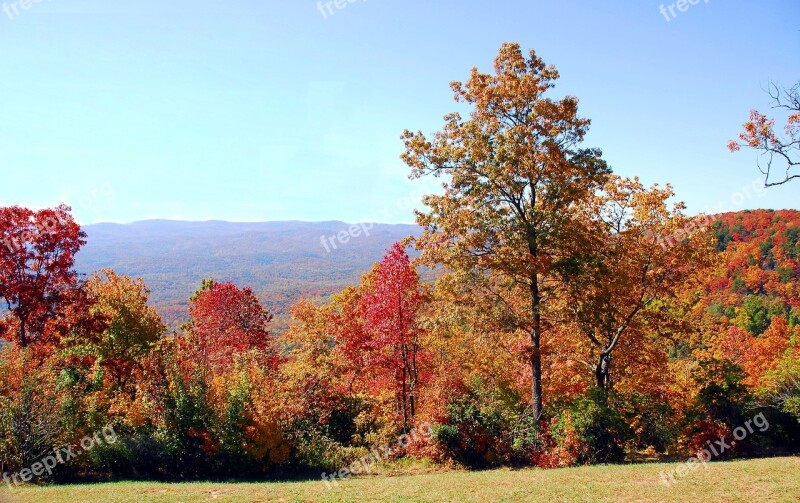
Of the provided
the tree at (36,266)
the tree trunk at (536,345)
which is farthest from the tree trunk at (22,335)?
the tree trunk at (536,345)

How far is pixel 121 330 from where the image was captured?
26.3 metres

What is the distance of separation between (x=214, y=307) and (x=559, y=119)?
29.8 m

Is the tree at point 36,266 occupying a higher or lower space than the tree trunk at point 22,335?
higher

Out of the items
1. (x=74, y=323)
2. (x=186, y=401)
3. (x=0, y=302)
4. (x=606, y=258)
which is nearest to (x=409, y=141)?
(x=606, y=258)

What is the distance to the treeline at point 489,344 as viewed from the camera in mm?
18297

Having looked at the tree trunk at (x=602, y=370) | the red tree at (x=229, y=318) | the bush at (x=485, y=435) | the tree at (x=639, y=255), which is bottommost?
the bush at (x=485, y=435)

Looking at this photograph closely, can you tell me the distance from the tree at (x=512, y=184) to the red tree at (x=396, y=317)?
14.7 ft

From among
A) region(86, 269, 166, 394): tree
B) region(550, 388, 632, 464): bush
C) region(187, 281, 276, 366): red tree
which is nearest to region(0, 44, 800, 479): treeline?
region(550, 388, 632, 464): bush

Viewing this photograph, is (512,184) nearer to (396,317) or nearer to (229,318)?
(396,317)

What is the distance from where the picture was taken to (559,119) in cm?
1870

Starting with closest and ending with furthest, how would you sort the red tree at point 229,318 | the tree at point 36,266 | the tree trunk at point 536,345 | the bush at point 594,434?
the bush at point 594,434 < the tree trunk at point 536,345 < the tree at point 36,266 < the red tree at point 229,318

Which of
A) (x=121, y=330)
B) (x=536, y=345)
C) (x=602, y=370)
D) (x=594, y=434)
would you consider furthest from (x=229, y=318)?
(x=594, y=434)

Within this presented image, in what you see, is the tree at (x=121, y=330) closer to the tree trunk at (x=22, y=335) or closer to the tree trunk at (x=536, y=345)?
the tree trunk at (x=22, y=335)

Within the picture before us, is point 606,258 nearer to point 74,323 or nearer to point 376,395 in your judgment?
point 376,395
